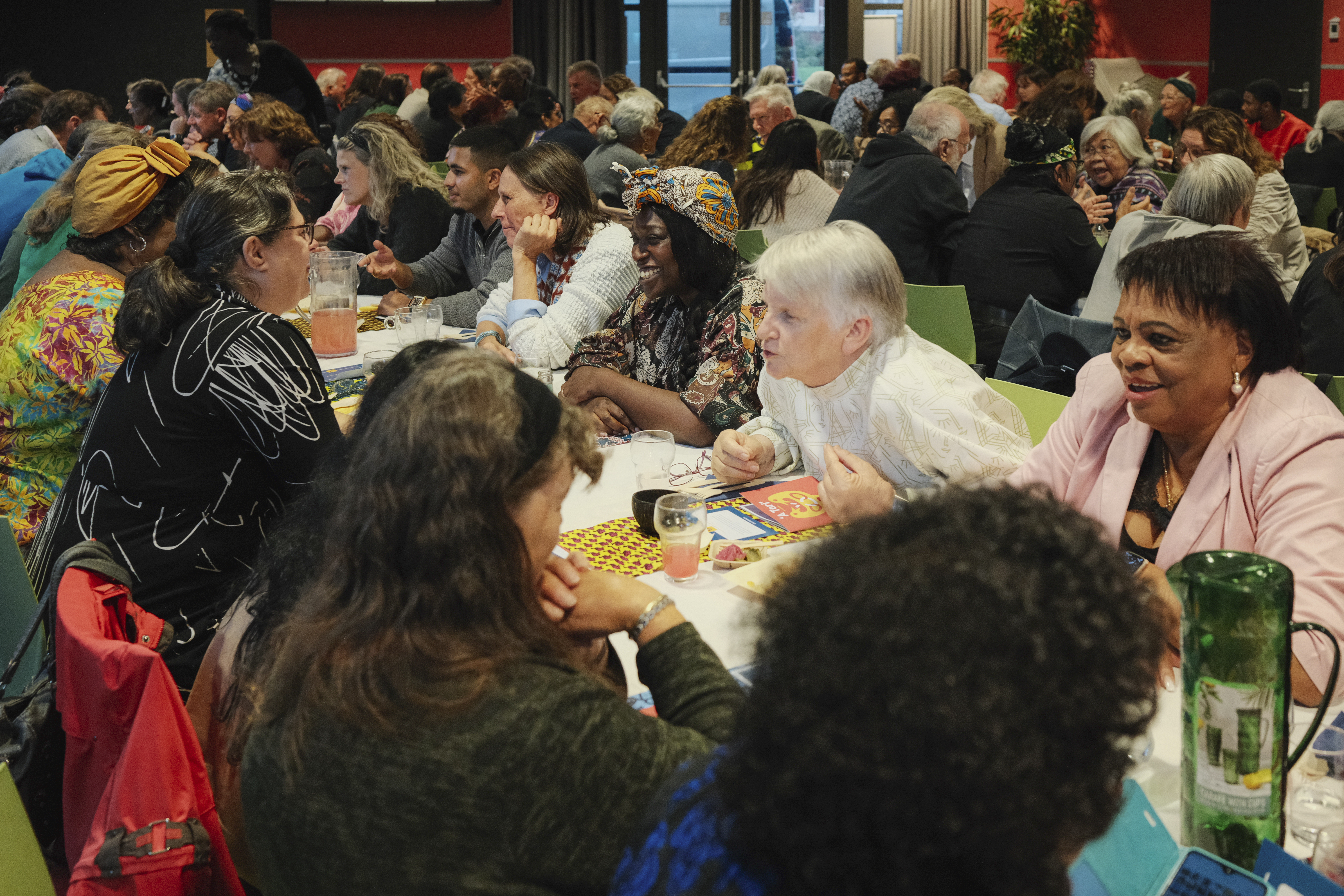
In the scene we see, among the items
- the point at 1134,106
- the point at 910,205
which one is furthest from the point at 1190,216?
the point at 1134,106

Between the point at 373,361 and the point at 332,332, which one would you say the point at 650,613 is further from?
the point at 332,332

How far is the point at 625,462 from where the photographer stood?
8.53ft

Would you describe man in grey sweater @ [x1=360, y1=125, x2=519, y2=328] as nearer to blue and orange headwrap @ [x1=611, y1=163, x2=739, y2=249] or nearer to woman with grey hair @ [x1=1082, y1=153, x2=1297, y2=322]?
blue and orange headwrap @ [x1=611, y1=163, x2=739, y2=249]

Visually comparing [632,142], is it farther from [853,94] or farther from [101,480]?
[101,480]

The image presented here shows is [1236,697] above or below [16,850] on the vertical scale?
above

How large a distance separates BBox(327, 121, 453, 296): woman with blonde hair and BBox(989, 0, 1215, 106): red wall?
1031cm

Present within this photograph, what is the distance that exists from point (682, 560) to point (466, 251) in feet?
9.32

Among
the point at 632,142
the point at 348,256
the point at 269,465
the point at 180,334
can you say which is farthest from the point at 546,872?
the point at 632,142

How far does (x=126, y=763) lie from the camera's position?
1.44 meters

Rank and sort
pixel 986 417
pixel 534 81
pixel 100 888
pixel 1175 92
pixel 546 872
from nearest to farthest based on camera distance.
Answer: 1. pixel 546 872
2. pixel 100 888
3. pixel 986 417
4. pixel 1175 92
5. pixel 534 81

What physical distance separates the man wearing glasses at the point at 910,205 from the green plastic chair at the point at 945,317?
0.84m

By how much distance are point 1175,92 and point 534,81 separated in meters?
6.89

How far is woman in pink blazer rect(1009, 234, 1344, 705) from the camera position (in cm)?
170

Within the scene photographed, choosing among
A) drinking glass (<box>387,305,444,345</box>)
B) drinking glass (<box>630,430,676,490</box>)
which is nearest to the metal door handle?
drinking glass (<box>387,305,444,345</box>)
